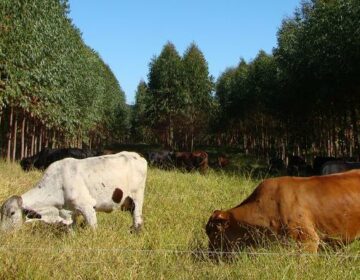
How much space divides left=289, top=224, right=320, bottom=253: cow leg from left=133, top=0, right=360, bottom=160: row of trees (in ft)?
60.9

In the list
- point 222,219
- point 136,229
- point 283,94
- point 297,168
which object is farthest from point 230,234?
point 283,94

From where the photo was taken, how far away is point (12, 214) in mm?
8820

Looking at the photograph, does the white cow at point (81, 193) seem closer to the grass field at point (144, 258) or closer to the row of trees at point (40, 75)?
the grass field at point (144, 258)

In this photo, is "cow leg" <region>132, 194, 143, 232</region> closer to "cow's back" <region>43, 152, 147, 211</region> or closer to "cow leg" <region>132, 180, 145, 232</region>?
"cow leg" <region>132, 180, 145, 232</region>

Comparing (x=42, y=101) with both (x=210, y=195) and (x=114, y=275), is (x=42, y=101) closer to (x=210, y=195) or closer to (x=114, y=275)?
(x=210, y=195)

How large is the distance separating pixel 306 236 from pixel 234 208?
48.9 inches

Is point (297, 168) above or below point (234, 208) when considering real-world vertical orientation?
above

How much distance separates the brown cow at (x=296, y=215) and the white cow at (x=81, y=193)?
9.79 feet

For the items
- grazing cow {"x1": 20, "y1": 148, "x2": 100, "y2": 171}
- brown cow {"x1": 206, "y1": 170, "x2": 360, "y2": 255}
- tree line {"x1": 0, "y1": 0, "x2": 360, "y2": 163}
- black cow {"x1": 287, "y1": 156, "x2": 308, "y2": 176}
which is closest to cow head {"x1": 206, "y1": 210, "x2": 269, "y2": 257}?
brown cow {"x1": 206, "y1": 170, "x2": 360, "y2": 255}

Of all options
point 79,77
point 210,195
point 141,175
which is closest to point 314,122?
point 79,77

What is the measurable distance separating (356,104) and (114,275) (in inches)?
1073

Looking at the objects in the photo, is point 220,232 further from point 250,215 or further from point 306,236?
point 306,236

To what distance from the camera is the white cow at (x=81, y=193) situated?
9.39 metres

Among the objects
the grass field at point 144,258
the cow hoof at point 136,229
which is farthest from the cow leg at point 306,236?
the cow hoof at point 136,229
